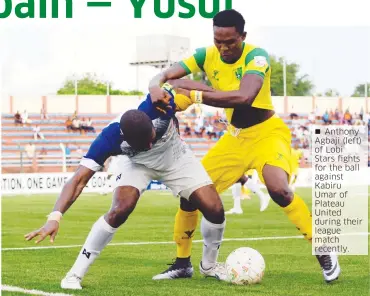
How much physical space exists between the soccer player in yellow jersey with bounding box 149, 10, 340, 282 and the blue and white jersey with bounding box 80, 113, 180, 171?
1.01 feet

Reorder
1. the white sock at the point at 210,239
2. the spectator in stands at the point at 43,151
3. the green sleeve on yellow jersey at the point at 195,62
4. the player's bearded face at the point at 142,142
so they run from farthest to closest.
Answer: the spectator in stands at the point at 43,151 → the green sleeve on yellow jersey at the point at 195,62 → the white sock at the point at 210,239 → the player's bearded face at the point at 142,142

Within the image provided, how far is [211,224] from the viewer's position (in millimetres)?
9031

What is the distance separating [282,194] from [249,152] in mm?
770

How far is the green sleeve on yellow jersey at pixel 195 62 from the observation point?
9.19m

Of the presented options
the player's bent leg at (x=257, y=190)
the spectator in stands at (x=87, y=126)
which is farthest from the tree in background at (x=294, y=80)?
the player's bent leg at (x=257, y=190)

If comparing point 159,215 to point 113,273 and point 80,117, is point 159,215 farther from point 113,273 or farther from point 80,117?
point 80,117

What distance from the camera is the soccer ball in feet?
28.2

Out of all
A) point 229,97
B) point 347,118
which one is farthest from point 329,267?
point 347,118

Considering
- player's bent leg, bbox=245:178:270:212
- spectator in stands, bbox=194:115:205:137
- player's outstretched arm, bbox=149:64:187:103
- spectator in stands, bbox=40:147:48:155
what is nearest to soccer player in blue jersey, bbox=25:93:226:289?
player's outstretched arm, bbox=149:64:187:103

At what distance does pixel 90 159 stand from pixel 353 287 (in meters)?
2.83

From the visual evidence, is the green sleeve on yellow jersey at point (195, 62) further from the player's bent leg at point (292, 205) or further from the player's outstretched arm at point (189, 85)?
the player's bent leg at point (292, 205)

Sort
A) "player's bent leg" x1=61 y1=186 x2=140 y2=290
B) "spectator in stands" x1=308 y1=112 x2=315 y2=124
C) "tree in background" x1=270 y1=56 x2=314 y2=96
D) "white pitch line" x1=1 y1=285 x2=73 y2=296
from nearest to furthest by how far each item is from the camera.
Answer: "white pitch line" x1=1 y1=285 x2=73 y2=296
"player's bent leg" x1=61 y1=186 x2=140 y2=290
"spectator in stands" x1=308 y1=112 x2=315 y2=124
"tree in background" x1=270 y1=56 x2=314 y2=96

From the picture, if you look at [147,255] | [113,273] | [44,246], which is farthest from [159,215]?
[113,273]

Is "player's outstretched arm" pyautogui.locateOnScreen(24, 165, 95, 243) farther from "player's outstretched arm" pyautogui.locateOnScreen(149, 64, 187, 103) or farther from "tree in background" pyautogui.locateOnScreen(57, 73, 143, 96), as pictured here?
"tree in background" pyautogui.locateOnScreen(57, 73, 143, 96)
